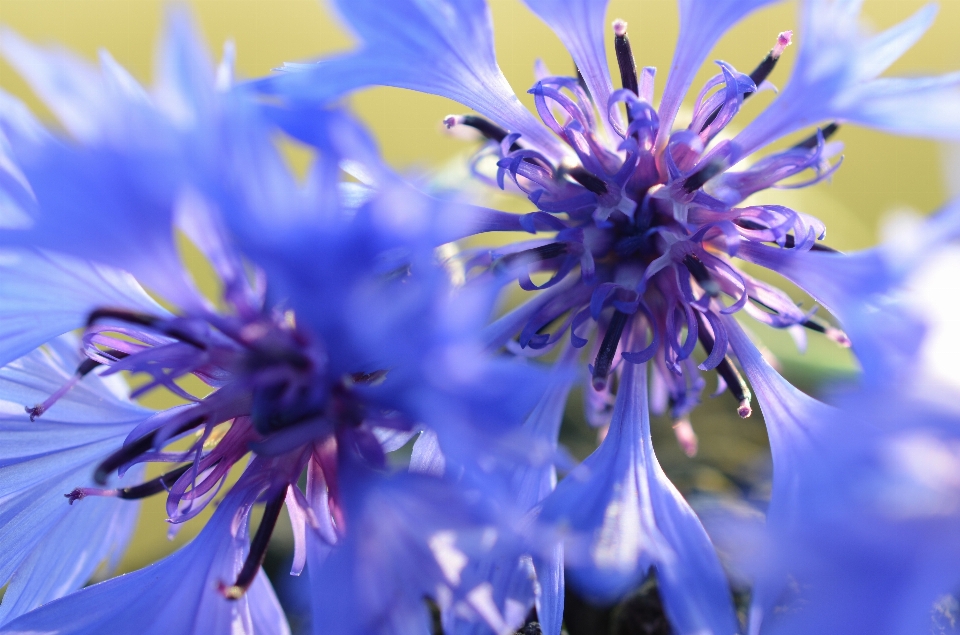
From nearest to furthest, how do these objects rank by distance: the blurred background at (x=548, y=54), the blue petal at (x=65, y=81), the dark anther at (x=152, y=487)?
the blue petal at (x=65, y=81) → the dark anther at (x=152, y=487) → the blurred background at (x=548, y=54)

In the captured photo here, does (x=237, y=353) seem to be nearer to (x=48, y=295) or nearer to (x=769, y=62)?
(x=48, y=295)

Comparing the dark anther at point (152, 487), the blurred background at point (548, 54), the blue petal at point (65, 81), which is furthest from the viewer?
Result: the blurred background at point (548, 54)

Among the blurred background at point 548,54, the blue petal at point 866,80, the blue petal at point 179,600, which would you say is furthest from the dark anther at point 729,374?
the blurred background at point 548,54

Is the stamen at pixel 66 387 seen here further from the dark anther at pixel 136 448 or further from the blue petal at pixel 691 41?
the blue petal at pixel 691 41

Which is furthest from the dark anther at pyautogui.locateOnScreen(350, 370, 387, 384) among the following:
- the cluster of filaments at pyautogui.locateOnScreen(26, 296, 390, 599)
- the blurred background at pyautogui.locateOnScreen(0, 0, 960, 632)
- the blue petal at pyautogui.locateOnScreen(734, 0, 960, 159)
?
the blurred background at pyautogui.locateOnScreen(0, 0, 960, 632)

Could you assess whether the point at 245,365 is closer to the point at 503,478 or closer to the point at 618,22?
the point at 503,478

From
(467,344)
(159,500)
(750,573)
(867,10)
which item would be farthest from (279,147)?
(867,10)

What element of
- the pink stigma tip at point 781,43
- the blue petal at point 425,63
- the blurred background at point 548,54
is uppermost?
the blue petal at point 425,63

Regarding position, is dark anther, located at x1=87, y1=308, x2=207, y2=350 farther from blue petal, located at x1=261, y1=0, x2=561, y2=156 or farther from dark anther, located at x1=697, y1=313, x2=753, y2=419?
dark anther, located at x1=697, y1=313, x2=753, y2=419

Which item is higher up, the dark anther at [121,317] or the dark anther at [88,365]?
the dark anther at [121,317]
